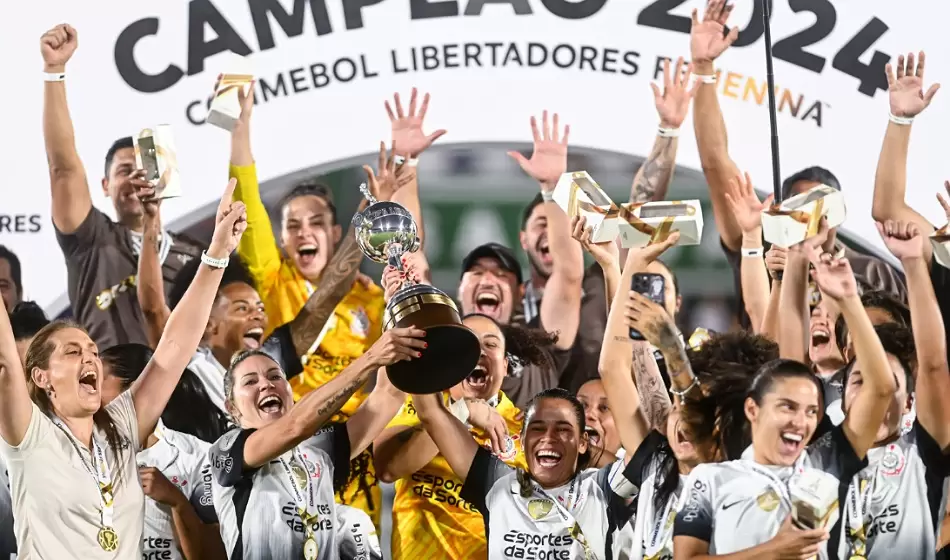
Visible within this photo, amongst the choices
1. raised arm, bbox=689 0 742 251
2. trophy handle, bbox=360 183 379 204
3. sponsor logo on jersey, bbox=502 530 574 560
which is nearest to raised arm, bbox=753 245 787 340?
raised arm, bbox=689 0 742 251

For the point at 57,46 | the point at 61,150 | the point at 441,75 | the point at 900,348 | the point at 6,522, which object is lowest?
the point at 6,522

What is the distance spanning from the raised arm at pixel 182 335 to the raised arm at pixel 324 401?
0.98 ft

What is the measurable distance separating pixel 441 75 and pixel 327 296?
83 cm

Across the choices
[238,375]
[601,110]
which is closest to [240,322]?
[238,375]

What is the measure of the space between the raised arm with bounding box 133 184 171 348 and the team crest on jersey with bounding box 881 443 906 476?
228cm

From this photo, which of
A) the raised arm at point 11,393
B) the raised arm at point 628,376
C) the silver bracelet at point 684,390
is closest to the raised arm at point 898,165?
the raised arm at point 628,376

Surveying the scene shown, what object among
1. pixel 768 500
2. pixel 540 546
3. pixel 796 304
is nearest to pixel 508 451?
pixel 540 546

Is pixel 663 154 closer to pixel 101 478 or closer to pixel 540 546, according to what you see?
pixel 540 546

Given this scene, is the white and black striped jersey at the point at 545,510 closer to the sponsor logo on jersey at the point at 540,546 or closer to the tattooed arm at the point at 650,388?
the sponsor logo on jersey at the point at 540,546

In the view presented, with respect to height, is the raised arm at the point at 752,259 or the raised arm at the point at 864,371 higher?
the raised arm at the point at 752,259

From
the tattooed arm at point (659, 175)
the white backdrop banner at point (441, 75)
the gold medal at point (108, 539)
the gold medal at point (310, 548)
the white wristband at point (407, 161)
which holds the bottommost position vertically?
the gold medal at point (310, 548)

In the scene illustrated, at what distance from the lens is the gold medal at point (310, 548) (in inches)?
153

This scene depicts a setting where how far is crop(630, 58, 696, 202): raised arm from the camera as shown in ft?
13.9

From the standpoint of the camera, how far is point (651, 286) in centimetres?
416
